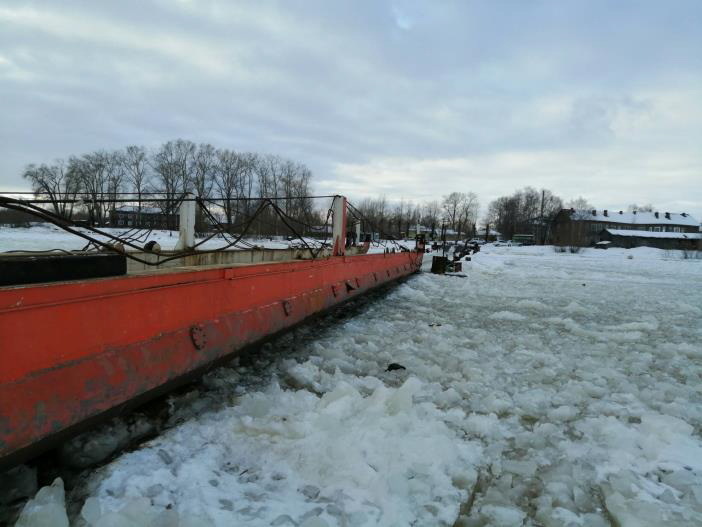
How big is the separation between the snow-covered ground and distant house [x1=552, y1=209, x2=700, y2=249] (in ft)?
265

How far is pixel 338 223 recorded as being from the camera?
6.48 meters

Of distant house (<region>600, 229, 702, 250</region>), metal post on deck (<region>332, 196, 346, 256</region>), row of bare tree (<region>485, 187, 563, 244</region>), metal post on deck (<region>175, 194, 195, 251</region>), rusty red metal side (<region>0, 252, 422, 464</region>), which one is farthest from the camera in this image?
row of bare tree (<region>485, 187, 563, 244</region>)

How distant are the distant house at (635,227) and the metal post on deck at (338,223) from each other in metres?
79.6

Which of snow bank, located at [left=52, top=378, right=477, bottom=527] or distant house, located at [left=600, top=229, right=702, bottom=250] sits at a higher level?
distant house, located at [left=600, top=229, right=702, bottom=250]

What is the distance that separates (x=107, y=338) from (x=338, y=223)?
433 centimetres

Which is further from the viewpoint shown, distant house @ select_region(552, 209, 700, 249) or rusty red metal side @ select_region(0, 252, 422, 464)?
distant house @ select_region(552, 209, 700, 249)

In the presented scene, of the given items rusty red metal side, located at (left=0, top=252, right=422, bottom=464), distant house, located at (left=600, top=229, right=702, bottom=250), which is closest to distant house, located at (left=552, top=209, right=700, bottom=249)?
distant house, located at (left=600, top=229, right=702, bottom=250)

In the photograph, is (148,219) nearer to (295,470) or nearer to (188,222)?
(188,222)

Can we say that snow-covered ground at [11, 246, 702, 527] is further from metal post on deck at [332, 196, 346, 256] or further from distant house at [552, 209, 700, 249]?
distant house at [552, 209, 700, 249]

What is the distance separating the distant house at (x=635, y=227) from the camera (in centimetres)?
7869

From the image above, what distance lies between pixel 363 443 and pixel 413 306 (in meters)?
5.48

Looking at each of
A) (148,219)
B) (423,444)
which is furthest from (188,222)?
(423,444)

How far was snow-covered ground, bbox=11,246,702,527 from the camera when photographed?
211 centimetres

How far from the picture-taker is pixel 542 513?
217 cm
